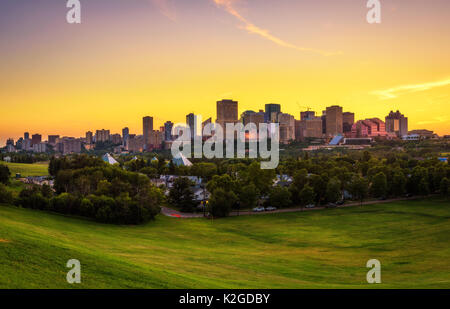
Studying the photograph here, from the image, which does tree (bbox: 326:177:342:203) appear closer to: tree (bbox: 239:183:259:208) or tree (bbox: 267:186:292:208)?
tree (bbox: 267:186:292:208)

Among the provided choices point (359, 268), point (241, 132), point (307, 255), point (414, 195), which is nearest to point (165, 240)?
point (307, 255)

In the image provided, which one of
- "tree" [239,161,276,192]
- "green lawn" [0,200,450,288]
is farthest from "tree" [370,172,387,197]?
"tree" [239,161,276,192]

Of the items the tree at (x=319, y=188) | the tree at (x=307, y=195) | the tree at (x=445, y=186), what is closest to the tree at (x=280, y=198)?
the tree at (x=307, y=195)

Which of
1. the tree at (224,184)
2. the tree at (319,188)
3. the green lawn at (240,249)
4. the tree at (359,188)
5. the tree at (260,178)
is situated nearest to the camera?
the green lawn at (240,249)

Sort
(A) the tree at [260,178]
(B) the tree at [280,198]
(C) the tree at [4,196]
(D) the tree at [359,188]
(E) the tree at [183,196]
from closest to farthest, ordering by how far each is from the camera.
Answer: (C) the tree at [4,196] → (E) the tree at [183,196] → (B) the tree at [280,198] → (D) the tree at [359,188] → (A) the tree at [260,178]

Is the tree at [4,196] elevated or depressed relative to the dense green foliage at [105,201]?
elevated

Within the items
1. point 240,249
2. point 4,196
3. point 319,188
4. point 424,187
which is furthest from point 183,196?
point 424,187

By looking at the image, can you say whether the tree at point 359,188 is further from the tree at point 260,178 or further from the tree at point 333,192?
the tree at point 260,178
